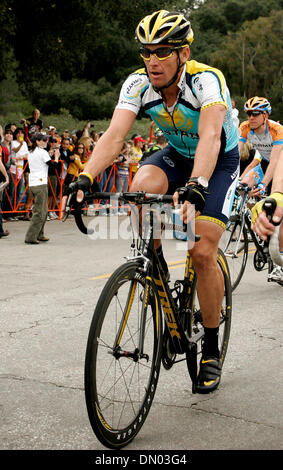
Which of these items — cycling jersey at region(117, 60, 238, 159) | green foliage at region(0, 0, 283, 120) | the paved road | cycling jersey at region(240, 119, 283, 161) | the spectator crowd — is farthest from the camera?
green foliage at region(0, 0, 283, 120)

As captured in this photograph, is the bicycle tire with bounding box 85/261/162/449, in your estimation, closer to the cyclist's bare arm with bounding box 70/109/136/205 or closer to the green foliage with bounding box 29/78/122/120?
the cyclist's bare arm with bounding box 70/109/136/205

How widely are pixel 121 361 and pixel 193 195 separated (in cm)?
95

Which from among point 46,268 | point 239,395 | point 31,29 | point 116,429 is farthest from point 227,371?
point 31,29

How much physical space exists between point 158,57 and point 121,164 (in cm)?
1511

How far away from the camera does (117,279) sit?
324 centimetres

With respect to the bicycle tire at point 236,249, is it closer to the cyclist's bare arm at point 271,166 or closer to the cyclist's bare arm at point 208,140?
the cyclist's bare arm at point 271,166

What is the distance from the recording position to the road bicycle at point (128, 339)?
3.17 meters

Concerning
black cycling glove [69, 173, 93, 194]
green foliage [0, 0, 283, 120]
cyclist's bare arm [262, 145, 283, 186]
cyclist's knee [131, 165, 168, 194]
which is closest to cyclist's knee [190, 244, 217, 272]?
cyclist's knee [131, 165, 168, 194]

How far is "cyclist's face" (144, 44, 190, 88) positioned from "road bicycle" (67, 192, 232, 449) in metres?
0.74

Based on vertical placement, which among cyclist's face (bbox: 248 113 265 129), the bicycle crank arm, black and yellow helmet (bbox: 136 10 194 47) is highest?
black and yellow helmet (bbox: 136 10 194 47)

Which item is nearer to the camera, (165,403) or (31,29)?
(165,403)

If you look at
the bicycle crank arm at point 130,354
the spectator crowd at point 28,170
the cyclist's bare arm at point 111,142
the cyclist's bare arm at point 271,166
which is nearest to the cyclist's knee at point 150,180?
the cyclist's bare arm at point 111,142

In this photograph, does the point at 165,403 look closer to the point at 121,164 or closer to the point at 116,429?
the point at 116,429

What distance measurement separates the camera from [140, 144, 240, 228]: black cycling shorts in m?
3.94
